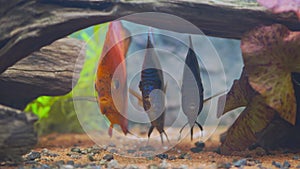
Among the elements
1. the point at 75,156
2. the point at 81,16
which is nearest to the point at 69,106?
the point at 75,156

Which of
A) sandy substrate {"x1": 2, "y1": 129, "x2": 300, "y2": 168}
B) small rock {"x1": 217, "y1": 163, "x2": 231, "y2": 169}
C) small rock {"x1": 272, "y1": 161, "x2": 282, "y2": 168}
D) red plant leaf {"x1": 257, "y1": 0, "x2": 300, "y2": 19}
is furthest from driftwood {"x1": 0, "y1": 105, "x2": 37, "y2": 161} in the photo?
red plant leaf {"x1": 257, "y1": 0, "x2": 300, "y2": 19}

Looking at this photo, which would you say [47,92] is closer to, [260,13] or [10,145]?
[10,145]

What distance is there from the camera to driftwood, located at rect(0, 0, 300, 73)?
2822 millimetres

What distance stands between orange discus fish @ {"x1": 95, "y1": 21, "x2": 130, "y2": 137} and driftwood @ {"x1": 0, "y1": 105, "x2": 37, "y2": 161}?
931 millimetres

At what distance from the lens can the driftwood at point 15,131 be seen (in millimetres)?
2428

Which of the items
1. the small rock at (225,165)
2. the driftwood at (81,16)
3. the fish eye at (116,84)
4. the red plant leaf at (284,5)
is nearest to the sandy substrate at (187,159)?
the small rock at (225,165)

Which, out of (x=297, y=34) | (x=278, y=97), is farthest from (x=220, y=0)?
(x=278, y=97)

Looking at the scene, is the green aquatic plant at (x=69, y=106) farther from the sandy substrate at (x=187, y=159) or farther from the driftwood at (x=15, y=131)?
the driftwood at (x=15, y=131)

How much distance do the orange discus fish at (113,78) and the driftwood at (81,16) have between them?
1.22ft

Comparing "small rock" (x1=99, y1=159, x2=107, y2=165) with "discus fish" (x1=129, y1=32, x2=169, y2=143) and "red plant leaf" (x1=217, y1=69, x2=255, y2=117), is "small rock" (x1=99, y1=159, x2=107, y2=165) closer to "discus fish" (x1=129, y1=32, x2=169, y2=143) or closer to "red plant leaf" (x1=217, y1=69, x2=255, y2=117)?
"discus fish" (x1=129, y1=32, x2=169, y2=143)

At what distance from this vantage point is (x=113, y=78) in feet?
10.9

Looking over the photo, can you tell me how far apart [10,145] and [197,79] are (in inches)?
65.9

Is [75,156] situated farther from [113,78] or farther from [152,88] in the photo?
[152,88]

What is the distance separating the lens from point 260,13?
10.2 feet
